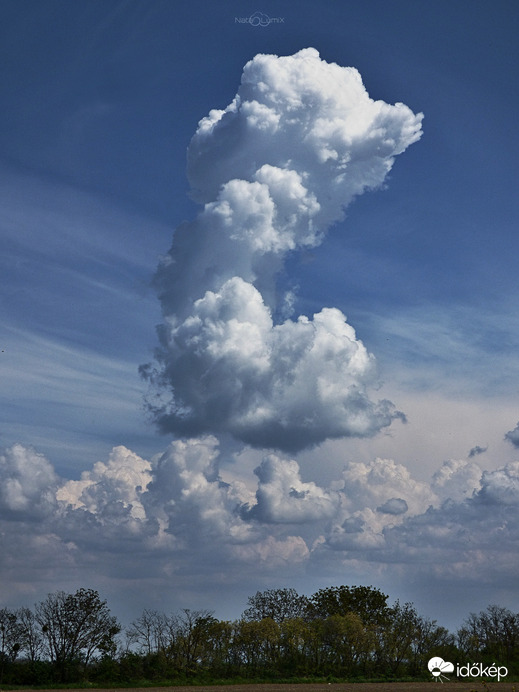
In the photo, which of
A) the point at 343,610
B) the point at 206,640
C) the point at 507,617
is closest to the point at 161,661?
the point at 206,640

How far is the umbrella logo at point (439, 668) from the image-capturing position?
79500 mm

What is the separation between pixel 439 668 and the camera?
265ft

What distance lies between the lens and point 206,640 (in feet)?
274

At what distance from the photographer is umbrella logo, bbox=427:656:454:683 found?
261 ft

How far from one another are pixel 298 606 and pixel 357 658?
1713 centimetres

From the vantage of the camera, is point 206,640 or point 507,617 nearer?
point 206,640

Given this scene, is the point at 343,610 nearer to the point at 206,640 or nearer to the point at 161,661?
the point at 206,640

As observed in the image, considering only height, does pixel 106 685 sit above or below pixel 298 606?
below

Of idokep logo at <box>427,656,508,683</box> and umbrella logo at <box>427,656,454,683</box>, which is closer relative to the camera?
umbrella logo at <box>427,656,454,683</box>

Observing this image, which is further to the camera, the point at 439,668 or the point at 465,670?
the point at 465,670

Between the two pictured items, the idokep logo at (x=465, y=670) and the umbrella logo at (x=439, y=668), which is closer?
the umbrella logo at (x=439, y=668)

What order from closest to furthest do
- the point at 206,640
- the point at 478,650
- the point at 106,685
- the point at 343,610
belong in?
the point at 106,685 → the point at 206,640 → the point at 478,650 → the point at 343,610

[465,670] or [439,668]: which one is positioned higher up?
[439,668]

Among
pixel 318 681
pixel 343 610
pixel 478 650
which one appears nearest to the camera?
pixel 318 681
